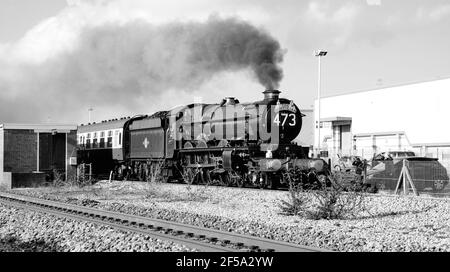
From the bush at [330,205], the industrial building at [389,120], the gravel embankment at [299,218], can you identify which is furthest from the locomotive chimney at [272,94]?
the industrial building at [389,120]

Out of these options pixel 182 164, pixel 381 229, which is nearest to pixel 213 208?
pixel 381 229

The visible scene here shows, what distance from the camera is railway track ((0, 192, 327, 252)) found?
9.42m

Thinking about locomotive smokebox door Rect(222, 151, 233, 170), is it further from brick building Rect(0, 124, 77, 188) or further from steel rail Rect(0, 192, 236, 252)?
brick building Rect(0, 124, 77, 188)

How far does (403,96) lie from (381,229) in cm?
4197

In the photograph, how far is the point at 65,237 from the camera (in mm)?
11391

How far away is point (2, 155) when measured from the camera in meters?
29.0

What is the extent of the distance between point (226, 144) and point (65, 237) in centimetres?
1252

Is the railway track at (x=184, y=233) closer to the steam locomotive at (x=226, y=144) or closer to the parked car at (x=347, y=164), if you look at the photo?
the steam locomotive at (x=226, y=144)

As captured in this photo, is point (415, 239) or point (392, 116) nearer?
point (415, 239)

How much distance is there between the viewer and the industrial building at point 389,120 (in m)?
47.1

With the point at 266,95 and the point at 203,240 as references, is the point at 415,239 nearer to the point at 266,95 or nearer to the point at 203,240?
the point at 203,240

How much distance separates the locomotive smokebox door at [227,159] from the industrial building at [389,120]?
65.1ft

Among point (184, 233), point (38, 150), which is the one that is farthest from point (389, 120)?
point (184, 233)

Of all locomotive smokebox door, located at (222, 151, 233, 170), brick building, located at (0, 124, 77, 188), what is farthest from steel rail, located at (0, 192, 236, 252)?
brick building, located at (0, 124, 77, 188)
